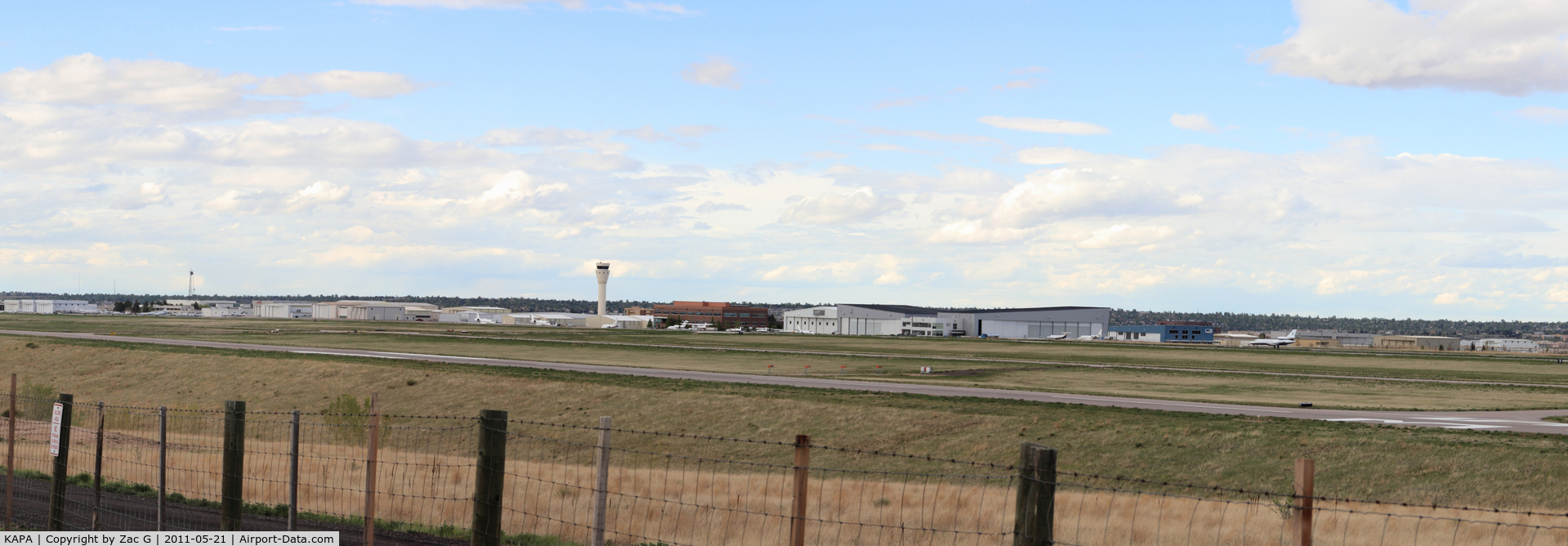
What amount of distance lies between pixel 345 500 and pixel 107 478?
5066mm

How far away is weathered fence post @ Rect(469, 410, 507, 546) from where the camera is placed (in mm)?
9703

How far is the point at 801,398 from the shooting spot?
174 ft

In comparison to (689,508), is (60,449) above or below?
above

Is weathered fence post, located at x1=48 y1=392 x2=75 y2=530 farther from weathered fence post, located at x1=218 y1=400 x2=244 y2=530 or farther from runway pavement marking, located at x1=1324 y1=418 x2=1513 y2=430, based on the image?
runway pavement marking, located at x1=1324 y1=418 x2=1513 y2=430

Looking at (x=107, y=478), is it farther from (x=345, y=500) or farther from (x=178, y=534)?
(x=178, y=534)

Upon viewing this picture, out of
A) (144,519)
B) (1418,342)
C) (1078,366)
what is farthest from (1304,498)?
(1418,342)

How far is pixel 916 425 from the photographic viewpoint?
45.2 metres

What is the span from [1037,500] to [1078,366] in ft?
265

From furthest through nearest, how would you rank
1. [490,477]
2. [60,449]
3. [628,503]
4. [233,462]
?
[628,503], [60,449], [233,462], [490,477]

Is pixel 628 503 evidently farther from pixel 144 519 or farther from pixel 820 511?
pixel 144 519

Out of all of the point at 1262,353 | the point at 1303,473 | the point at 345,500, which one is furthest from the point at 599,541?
the point at 1262,353

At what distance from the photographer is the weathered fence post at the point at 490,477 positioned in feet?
31.8

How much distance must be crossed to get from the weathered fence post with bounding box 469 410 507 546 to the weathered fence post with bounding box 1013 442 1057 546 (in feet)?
16.0

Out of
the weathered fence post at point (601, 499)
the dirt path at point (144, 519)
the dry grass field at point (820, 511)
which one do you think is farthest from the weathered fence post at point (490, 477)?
the dry grass field at point (820, 511)
